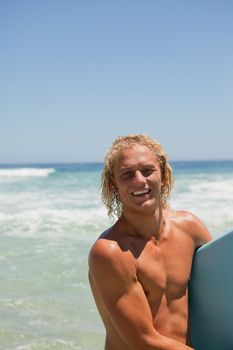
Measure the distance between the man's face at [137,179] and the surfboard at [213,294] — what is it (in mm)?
394

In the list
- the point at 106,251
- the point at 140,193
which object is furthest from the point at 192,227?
the point at 106,251

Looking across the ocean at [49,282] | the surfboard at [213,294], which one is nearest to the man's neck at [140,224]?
the surfboard at [213,294]

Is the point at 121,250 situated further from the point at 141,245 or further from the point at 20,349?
the point at 20,349

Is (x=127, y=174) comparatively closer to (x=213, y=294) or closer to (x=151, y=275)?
(x=151, y=275)

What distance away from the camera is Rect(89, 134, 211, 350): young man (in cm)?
205

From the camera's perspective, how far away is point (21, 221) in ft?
34.1

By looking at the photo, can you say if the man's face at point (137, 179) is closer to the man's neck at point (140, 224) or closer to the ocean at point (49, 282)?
the man's neck at point (140, 224)

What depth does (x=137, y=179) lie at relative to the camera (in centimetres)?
219

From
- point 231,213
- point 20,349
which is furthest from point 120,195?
point 231,213

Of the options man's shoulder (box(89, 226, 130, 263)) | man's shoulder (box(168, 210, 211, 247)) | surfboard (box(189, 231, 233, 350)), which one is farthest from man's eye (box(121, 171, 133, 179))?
surfboard (box(189, 231, 233, 350))

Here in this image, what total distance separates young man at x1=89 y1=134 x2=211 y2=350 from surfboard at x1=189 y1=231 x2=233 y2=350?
0.08m

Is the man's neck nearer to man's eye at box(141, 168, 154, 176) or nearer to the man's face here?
the man's face

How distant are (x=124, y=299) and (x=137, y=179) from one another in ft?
1.58

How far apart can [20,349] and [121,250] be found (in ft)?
6.63
